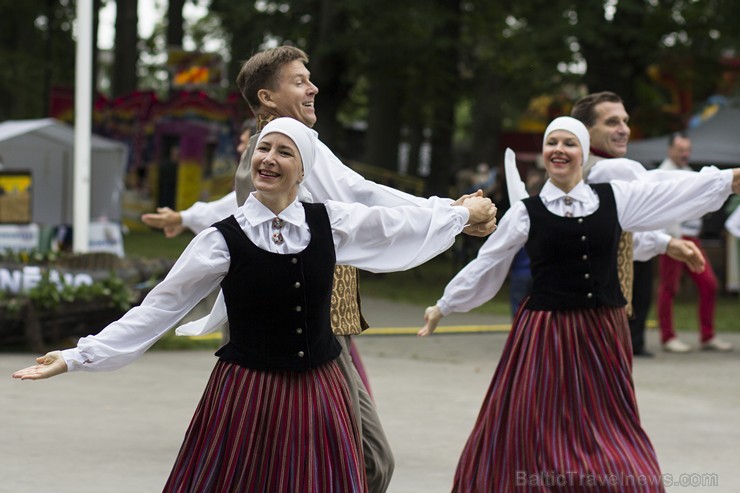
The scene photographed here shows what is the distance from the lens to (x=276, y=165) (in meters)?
4.03

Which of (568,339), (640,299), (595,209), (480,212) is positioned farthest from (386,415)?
(480,212)

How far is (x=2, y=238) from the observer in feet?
46.3

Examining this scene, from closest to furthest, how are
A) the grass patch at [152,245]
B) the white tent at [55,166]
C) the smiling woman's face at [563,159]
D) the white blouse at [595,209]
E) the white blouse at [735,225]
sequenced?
the white blouse at [595,209] → the smiling woman's face at [563,159] → the white blouse at [735,225] → the white tent at [55,166] → the grass patch at [152,245]

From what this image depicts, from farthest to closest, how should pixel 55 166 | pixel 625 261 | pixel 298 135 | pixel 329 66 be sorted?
pixel 55 166 → pixel 329 66 → pixel 625 261 → pixel 298 135

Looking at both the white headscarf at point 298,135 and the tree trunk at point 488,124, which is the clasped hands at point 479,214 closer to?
the white headscarf at point 298,135

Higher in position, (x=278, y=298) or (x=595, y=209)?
(x=595, y=209)

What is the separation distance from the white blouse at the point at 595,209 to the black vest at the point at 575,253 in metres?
0.04

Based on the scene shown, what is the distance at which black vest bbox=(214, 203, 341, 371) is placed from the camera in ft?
13.0

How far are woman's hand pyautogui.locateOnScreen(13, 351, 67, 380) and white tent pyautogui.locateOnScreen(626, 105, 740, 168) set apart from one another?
44.2 ft

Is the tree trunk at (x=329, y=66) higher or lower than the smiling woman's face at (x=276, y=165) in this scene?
higher

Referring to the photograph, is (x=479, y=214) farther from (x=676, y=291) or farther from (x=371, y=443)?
(x=676, y=291)

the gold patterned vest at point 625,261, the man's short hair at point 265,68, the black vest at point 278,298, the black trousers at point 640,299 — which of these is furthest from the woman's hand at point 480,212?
the black trousers at point 640,299

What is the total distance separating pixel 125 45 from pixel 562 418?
26668mm

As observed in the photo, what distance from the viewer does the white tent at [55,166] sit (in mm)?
19922
